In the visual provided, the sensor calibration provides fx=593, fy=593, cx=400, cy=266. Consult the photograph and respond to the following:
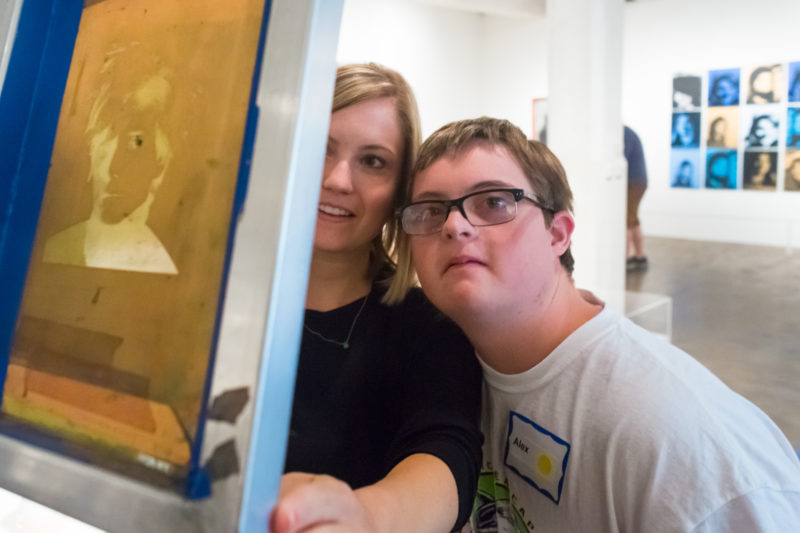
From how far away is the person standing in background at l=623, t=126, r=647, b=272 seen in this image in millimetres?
5727

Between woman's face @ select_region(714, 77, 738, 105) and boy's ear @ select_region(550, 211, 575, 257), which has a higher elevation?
woman's face @ select_region(714, 77, 738, 105)

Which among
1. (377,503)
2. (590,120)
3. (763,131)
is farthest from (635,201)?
(377,503)

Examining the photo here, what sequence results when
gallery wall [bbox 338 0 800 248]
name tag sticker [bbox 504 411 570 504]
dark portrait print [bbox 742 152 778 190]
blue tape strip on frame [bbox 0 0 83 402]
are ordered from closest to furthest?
blue tape strip on frame [bbox 0 0 83 402], name tag sticker [bbox 504 411 570 504], gallery wall [bbox 338 0 800 248], dark portrait print [bbox 742 152 778 190]

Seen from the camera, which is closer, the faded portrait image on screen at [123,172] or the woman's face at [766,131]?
the faded portrait image on screen at [123,172]

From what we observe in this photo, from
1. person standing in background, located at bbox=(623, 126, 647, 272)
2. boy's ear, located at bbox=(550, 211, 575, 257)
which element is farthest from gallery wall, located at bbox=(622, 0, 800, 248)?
boy's ear, located at bbox=(550, 211, 575, 257)

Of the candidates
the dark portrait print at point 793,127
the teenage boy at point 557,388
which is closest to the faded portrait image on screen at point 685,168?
the dark portrait print at point 793,127

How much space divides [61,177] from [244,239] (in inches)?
9.6

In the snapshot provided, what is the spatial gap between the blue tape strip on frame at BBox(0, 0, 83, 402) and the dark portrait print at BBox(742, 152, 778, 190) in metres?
6.12

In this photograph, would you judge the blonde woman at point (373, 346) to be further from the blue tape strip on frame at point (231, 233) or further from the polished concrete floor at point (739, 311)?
the polished concrete floor at point (739, 311)

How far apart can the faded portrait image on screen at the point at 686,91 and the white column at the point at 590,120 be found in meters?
2.46

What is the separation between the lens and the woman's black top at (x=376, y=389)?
2.58ft

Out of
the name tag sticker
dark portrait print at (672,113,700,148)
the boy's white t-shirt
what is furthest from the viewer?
dark portrait print at (672,113,700,148)

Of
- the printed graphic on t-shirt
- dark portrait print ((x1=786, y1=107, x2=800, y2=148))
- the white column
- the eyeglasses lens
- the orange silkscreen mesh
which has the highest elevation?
dark portrait print ((x1=786, y1=107, x2=800, y2=148))

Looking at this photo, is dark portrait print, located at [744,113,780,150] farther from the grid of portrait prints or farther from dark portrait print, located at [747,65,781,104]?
dark portrait print, located at [747,65,781,104]
